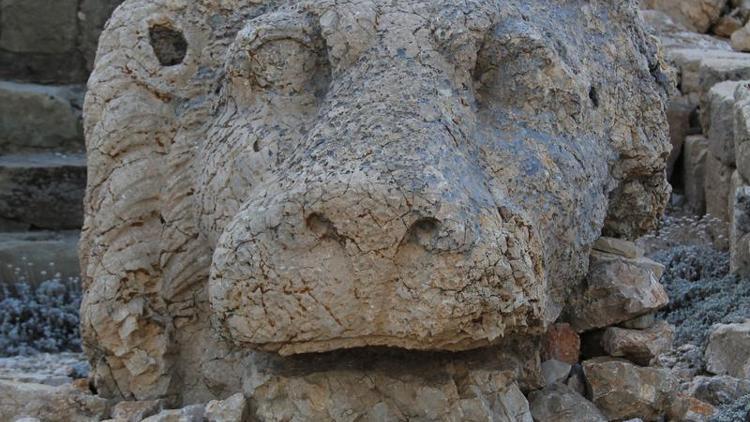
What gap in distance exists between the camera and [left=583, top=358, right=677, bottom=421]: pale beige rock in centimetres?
264

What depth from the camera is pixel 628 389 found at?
8.71 feet

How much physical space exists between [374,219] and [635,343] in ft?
3.06

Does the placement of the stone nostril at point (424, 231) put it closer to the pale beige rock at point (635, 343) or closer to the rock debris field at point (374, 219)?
the rock debris field at point (374, 219)

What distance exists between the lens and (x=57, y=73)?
690cm

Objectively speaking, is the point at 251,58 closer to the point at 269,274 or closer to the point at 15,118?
the point at 269,274

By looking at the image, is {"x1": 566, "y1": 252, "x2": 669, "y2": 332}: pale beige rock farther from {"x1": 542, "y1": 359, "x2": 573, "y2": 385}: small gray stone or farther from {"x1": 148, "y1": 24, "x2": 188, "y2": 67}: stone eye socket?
{"x1": 148, "y1": 24, "x2": 188, "y2": 67}: stone eye socket

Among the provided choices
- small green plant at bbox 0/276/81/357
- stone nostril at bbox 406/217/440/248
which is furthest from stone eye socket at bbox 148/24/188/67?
small green plant at bbox 0/276/81/357

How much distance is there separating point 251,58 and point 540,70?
0.59 metres

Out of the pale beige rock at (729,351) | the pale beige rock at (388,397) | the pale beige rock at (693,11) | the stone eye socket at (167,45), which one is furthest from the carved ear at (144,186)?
the pale beige rock at (693,11)

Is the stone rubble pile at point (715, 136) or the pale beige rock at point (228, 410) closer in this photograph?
the pale beige rock at point (228, 410)

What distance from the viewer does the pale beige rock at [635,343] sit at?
2.79m

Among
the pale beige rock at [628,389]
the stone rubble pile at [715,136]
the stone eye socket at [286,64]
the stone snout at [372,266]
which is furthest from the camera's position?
the stone rubble pile at [715,136]

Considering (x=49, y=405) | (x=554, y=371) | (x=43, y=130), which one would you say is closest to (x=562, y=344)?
(x=554, y=371)

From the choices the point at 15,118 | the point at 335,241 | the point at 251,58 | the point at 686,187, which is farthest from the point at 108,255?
the point at 686,187
